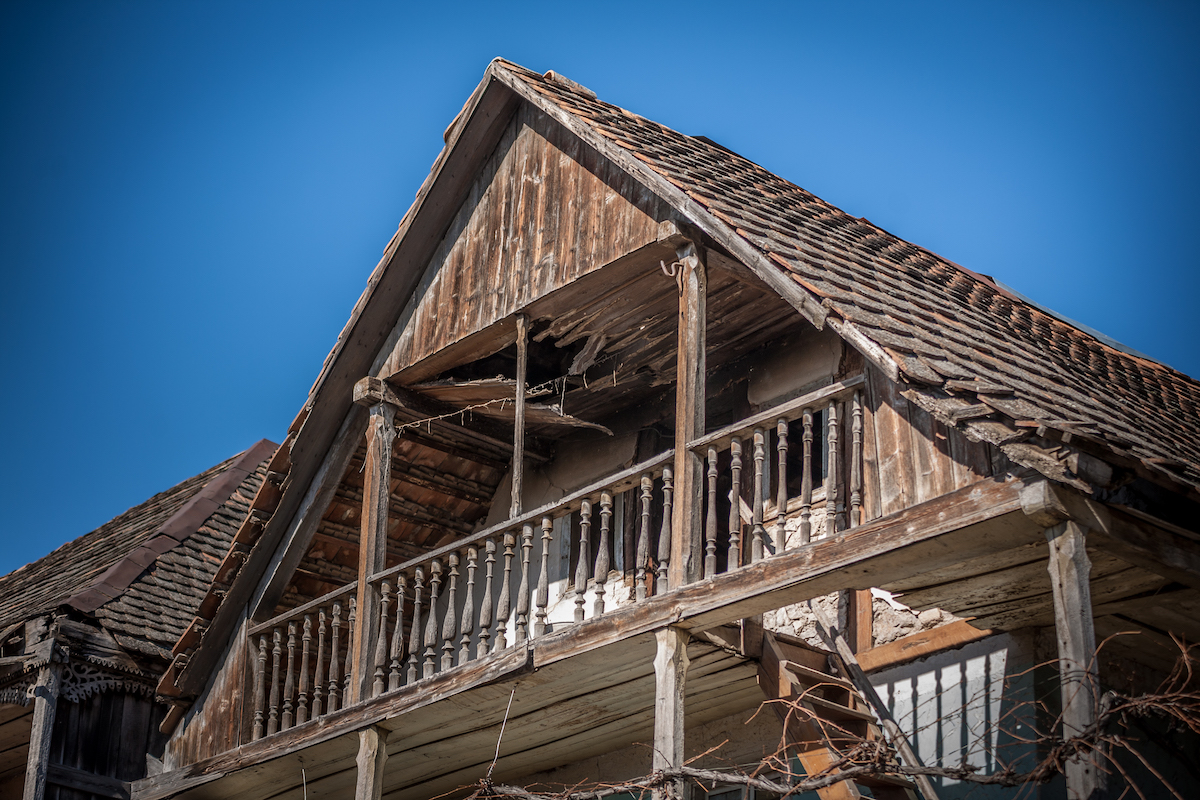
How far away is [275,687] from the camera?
11.7 m

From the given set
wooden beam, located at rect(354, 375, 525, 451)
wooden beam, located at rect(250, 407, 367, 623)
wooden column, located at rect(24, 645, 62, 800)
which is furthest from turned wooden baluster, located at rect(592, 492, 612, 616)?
wooden column, located at rect(24, 645, 62, 800)

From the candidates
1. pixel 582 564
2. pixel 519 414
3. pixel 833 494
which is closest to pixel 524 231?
pixel 519 414

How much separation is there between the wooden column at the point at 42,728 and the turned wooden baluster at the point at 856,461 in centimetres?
808

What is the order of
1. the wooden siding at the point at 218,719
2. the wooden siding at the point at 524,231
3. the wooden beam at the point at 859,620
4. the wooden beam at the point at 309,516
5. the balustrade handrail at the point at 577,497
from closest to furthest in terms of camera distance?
the balustrade handrail at the point at 577,497 → the wooden beam at the point at 859,620 → the wooden siding at the point at 524,231 → the wooden siding at the point at 218,719 → the wooden beam at the point at 309,516

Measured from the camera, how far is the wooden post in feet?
27.2

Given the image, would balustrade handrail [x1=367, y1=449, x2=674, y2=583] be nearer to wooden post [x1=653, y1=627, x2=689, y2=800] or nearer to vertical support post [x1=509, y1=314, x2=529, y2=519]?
vertical support post [x1=509, y1=314, x2=529, y2=519]

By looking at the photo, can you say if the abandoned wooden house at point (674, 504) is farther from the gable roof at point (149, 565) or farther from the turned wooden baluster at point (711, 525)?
the gable roof at point (149, 565)

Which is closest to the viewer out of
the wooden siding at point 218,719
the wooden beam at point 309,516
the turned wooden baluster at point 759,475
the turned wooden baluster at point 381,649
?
the turned wooden baluster at point 759,475

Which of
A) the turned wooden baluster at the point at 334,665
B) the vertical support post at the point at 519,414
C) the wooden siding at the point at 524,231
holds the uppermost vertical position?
the wooden siding at the point at 524,231

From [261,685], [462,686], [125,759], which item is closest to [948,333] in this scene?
[462,686]

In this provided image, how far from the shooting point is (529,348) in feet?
38.8

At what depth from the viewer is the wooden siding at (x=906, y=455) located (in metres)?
7.60

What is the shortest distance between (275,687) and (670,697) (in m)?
4.58

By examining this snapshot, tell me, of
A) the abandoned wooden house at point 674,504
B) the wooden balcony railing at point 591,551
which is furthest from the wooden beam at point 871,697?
the wooden balcony railing at point 591,551
